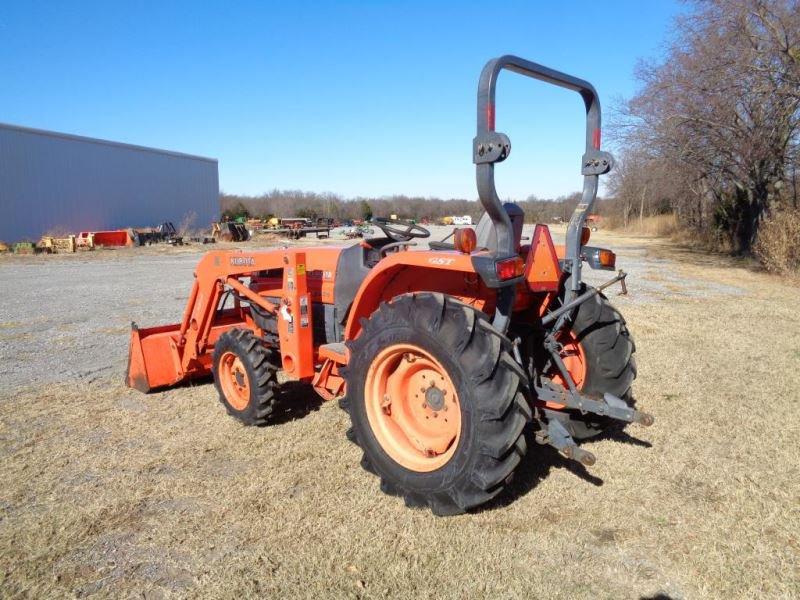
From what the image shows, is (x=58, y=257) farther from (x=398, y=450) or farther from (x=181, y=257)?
(x=398, y=450)

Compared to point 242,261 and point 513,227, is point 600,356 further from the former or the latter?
point 242,261

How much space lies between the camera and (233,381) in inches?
173

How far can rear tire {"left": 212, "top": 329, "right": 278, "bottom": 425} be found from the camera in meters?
4.03

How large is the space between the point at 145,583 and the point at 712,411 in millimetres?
3998

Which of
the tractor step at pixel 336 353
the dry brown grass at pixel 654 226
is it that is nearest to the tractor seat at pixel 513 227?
the tractor step at pixel 336 353

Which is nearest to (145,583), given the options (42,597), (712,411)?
(42,597)

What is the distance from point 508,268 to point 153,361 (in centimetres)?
341

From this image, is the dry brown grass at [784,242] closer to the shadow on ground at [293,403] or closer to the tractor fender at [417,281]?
the shadow on ground at [293,403]

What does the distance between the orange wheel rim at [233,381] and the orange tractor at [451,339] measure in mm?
12

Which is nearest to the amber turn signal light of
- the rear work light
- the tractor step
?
the rear work light

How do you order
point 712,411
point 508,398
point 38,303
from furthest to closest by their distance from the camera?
1. point 38,303
2. point 712,411
3. point 508,398

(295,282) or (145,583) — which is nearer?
(145,583)

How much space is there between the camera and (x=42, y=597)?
94.1 inches

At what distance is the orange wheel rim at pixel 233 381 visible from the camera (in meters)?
4.27
